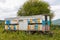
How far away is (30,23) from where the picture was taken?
24125mm

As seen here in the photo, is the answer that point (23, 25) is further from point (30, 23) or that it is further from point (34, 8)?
point (34, 8)

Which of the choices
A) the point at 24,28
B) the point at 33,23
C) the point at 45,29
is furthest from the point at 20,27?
the point at 45,29

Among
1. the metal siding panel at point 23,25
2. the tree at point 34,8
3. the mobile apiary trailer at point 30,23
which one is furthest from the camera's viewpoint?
the tree at point 34,8

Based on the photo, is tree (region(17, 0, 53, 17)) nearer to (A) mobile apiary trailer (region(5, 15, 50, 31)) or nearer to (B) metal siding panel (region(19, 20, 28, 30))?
(A) mobile apiary trailer (region(5, 15, 50, 31))

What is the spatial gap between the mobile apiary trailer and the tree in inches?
667

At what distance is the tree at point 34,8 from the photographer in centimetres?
4331

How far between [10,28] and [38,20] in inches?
216

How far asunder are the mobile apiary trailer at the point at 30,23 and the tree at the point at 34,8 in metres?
16.9

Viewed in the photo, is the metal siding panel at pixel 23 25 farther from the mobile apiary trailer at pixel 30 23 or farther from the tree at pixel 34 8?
the tree at pixel 34 8

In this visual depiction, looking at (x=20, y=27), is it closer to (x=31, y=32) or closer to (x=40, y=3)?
(x=31, y=32)

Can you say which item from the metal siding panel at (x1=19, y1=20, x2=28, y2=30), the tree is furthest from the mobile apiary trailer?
the tree

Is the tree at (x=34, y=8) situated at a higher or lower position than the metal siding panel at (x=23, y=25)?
higher

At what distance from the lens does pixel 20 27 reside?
25219mm

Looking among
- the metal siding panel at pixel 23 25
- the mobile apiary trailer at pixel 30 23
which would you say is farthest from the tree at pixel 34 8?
the metal siding panel at pixel 23 25
